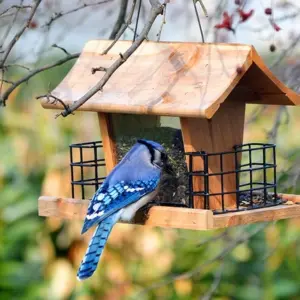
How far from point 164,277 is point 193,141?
2.35 meters

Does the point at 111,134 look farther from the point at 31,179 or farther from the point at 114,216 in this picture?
the point at 31,179

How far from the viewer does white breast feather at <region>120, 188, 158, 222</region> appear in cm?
349

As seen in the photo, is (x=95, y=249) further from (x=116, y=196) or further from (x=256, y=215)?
(x=256, y=215)

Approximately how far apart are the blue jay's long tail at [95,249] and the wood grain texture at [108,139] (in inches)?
14.8

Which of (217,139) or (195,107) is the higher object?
(195,107)

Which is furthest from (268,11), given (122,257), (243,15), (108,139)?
(122,257)

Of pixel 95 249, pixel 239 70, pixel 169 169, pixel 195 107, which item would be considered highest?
pixel 239 70

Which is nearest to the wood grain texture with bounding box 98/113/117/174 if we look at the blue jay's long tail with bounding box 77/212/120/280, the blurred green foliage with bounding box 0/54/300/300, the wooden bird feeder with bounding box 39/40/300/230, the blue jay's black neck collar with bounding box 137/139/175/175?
the wooden bird feeder with bounding box 39/40/300/230

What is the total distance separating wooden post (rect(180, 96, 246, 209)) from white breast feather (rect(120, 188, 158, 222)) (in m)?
0.20

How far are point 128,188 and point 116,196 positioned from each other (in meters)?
0.07

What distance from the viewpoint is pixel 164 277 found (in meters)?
5.61

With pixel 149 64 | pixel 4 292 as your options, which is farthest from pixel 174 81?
pixel 4 292

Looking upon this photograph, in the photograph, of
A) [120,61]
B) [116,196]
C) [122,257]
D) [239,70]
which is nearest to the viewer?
[120,61]

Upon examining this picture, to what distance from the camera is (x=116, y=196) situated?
3506mm
